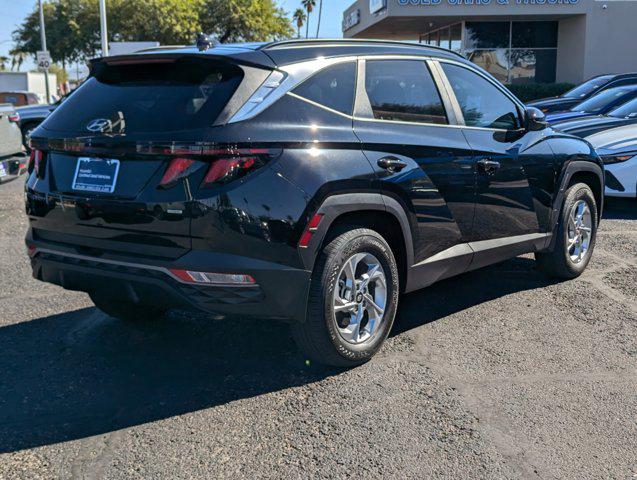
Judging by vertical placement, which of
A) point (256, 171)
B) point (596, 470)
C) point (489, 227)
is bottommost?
point (596, 470)

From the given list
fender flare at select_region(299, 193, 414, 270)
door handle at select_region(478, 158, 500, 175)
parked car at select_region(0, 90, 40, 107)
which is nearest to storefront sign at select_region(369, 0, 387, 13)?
parked car at select_region(0, 90, 40, 107)

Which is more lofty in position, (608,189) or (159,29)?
(159,29)

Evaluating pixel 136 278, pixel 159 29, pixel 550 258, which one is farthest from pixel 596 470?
pixel 159 29

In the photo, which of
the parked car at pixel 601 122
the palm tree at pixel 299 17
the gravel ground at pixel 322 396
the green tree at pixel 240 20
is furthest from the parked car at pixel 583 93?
the palm tree at pixel 299 17

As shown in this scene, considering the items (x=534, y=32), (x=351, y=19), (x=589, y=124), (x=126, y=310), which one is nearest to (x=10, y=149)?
(x=126, y=310)

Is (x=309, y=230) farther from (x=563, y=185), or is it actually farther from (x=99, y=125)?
(x=563, y=185)

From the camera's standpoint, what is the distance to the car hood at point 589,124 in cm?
956

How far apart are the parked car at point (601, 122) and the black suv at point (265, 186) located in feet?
18.3

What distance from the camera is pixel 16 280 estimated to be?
5898 millimetres

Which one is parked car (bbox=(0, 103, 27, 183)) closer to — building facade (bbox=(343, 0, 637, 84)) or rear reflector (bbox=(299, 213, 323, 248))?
rear reflector (bbox=(299, 213, 323, 248))

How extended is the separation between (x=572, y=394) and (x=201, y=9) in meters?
52.6

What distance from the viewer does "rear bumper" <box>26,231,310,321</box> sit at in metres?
3.43

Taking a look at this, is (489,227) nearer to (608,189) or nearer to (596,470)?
(596,470)

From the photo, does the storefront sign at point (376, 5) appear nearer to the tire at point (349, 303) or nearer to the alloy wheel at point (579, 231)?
the alloy wheel at point (579, 231)
